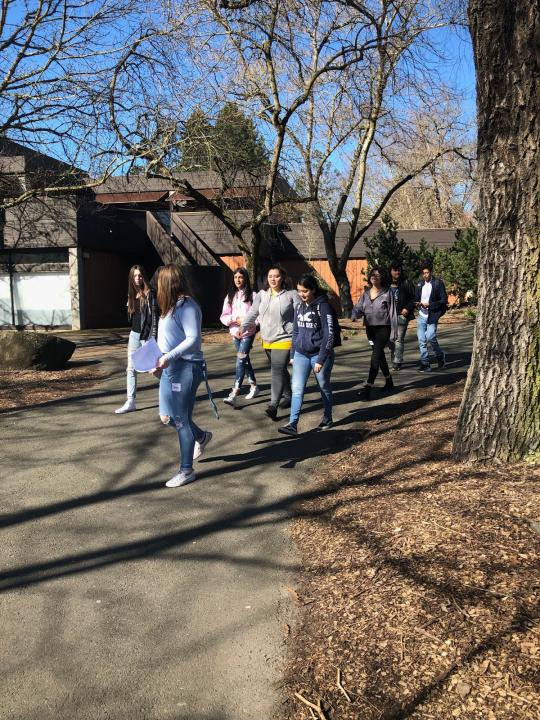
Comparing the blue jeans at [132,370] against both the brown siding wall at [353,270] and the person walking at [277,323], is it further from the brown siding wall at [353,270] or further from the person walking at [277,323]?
the brown siding wall at [353,270]

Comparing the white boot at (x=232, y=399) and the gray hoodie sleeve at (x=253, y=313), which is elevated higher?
the gray hoodie sleeve at (x=253, y=313)

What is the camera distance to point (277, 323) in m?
7.57

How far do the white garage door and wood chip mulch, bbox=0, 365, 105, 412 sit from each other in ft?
39.1

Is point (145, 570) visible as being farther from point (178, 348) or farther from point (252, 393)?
point (252, 393)

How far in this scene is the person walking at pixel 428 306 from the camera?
10953 mm

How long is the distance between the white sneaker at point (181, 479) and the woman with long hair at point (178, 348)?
1 centimetres

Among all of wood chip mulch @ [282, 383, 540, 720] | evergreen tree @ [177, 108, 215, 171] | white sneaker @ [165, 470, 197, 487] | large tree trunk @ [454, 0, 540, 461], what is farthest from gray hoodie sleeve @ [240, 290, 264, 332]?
evergreen tree @ [177, 108, 215, 171]

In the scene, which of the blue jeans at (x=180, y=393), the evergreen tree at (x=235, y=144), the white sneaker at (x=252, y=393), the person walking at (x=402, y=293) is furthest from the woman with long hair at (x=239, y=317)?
the evergreen tree at (x=235, y=144)

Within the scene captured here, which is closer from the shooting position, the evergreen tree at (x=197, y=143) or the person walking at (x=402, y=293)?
the person walking at (x=402, y=293)

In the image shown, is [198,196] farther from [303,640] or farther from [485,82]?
[303,640]

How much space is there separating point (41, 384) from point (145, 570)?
745cm

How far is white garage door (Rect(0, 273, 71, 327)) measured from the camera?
79.4 feet

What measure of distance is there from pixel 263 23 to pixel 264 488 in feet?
44.6

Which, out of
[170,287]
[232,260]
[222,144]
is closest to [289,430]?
[170,287]
